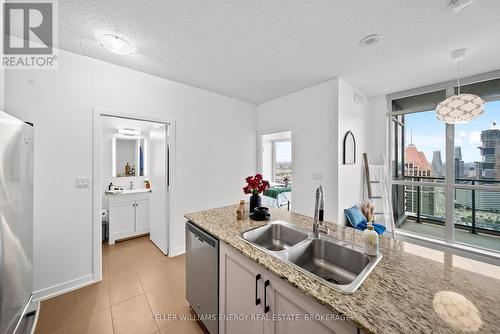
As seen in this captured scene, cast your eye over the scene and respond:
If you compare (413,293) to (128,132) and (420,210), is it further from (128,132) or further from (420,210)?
(128,132)

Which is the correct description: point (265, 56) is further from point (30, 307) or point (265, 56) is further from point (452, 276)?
point (30, 307)

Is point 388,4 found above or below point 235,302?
above

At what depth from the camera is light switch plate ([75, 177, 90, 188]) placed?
6.86 ft

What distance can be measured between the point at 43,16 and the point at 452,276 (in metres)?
3.36

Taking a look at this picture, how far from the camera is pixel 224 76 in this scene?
2.68 metres

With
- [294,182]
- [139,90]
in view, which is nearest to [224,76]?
[139,90]

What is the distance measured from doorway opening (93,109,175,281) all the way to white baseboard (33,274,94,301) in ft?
0.32

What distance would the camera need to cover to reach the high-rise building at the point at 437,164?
2.94 m

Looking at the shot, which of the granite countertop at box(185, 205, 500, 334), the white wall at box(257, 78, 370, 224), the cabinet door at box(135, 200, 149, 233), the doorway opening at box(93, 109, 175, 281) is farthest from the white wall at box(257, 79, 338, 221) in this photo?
the cabinet door at box(135, 200, 149, 233)

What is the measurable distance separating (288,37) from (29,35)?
98.9 inches

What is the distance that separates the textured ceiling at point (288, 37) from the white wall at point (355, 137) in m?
0.34

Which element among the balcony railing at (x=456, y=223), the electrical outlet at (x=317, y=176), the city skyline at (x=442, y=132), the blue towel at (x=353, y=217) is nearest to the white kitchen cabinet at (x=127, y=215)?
the electrical outlet at (x=317, y=176)

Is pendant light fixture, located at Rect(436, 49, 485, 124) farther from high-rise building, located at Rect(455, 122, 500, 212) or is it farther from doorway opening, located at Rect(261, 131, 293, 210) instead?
doorway opening, located at Rect(261, 131, 293, 210)

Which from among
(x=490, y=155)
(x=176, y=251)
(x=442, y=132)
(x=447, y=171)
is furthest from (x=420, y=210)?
(x=176, y=251)
